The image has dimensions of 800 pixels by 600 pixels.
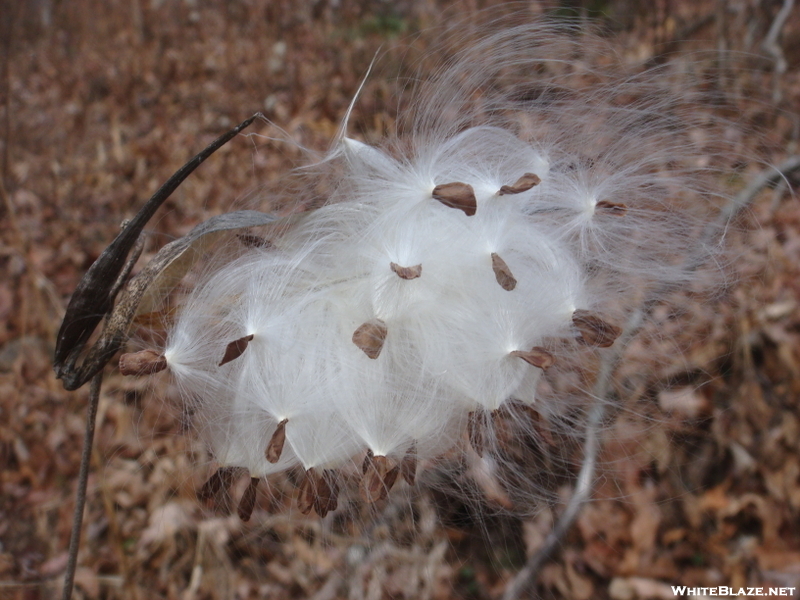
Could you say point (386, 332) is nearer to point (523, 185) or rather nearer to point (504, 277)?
point (504, 277)

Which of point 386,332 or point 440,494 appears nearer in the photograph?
point 386,332

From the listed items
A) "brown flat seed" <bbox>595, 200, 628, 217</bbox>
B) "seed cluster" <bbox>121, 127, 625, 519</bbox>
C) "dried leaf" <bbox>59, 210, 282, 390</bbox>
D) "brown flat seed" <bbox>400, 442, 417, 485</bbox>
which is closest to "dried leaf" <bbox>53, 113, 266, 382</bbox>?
"dried leaf" <bbox>59, 210, 282, 390</bbox>

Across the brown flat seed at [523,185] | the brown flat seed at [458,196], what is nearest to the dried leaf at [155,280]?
the brown flat seed at [458,196]

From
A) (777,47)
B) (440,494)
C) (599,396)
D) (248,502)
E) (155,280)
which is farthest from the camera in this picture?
(777,47)

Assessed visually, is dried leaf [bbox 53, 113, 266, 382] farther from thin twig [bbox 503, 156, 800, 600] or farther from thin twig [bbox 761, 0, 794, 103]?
thin twig [bbox 761, 0, 794, 103]

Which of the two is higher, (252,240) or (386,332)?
(252,240)

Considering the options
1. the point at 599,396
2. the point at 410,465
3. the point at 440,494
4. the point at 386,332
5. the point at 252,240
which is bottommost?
the point at 440,494

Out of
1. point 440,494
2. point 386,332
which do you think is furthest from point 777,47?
point 386,332
